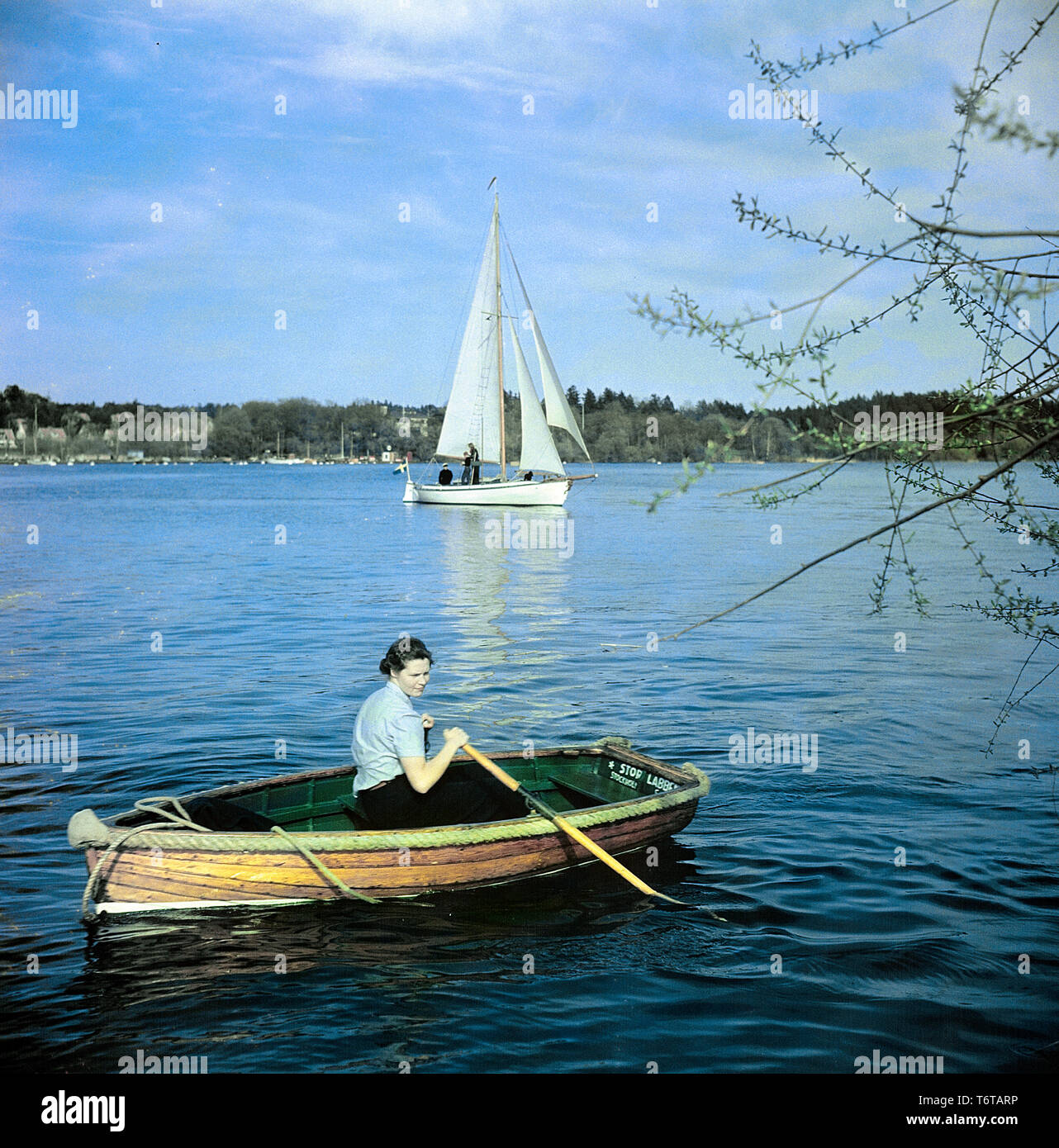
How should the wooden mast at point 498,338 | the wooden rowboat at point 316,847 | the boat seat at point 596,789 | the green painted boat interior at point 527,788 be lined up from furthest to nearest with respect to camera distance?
the wooden mast at point 498,338 → the boat seat at point 596,789 → the green painted boat interior at point 527,788 → the wooden rowboat at point 316,847

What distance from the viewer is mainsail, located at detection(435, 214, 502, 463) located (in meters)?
59.6

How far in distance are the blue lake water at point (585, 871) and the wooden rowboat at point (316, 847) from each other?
0.86 feet

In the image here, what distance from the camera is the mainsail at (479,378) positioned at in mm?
59562

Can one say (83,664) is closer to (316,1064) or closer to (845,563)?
(316,1064)

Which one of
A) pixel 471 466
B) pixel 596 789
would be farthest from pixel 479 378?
pixel 596 789

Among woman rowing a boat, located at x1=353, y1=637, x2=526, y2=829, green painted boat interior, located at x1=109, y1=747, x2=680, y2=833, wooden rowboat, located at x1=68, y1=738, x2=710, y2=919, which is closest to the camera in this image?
wooden rowboat, located at x1=68, y1=738, x2=710, y2=919

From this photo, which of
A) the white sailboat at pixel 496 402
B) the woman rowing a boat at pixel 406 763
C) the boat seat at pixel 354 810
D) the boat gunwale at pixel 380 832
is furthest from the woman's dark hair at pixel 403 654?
the white sailboat at pixel 496 402

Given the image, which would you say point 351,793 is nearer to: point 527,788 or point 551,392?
point 527,788

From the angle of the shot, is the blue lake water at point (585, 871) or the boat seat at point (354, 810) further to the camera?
the boat seat at point (354, 810)

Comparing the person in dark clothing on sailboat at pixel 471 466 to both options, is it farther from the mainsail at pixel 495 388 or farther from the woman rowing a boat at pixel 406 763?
the woman rowing a boat at pixel 406 763

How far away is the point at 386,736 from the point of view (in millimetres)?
8820

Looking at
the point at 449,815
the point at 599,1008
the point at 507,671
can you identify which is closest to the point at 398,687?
the point at 449,815

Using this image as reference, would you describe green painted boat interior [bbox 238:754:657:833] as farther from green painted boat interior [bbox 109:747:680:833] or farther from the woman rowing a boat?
the woman rowing a boat

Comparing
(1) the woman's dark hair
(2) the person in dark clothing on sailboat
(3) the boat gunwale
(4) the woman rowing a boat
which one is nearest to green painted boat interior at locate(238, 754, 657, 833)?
(3) the boat gunwale
